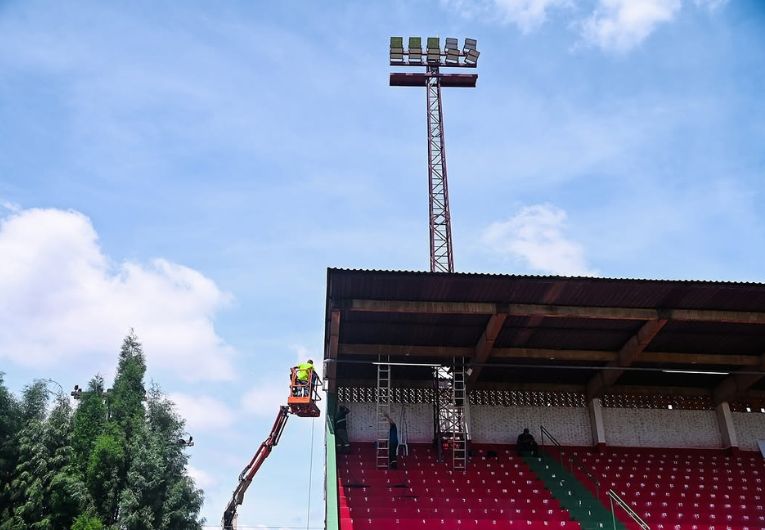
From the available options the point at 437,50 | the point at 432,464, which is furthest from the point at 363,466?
the point at 437,50

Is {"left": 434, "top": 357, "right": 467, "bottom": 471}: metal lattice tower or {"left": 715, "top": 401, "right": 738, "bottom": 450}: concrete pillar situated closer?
{"left": 434, "top": 357, "right": 467, "bottom": 471}: metal lattice tower

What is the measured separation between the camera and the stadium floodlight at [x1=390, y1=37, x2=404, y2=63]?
30.7m

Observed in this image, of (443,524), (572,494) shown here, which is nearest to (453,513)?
(443,524)

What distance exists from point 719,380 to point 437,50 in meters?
20.0

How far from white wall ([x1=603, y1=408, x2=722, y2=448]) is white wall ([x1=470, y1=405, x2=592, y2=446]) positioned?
33.1 inches

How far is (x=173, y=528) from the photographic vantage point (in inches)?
974

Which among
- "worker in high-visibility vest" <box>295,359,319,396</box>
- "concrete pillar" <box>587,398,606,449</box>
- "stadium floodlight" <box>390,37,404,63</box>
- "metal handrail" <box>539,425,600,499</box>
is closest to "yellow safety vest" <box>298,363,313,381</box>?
"worker in high-visibility vest" <box>295,359,319,396</box>

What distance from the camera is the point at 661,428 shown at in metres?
19.9

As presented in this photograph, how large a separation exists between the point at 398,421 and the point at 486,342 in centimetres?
435

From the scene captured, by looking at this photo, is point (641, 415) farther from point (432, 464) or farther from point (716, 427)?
point (432, 464)

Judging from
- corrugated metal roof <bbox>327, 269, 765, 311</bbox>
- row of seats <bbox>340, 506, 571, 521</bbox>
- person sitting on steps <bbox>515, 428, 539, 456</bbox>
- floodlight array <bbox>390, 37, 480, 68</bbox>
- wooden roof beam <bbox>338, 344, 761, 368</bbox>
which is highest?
floodlight array <bbox>390, 37, 480, 68</bbox>

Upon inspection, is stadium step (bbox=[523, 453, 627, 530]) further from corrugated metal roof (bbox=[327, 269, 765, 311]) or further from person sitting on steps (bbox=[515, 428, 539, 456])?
corrugated metal roof (bbox=[327, 269, 765, 311])

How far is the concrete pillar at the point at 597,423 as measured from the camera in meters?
19.3

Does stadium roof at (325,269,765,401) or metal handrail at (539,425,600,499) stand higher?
stadium roof at (325,269,765,401)
